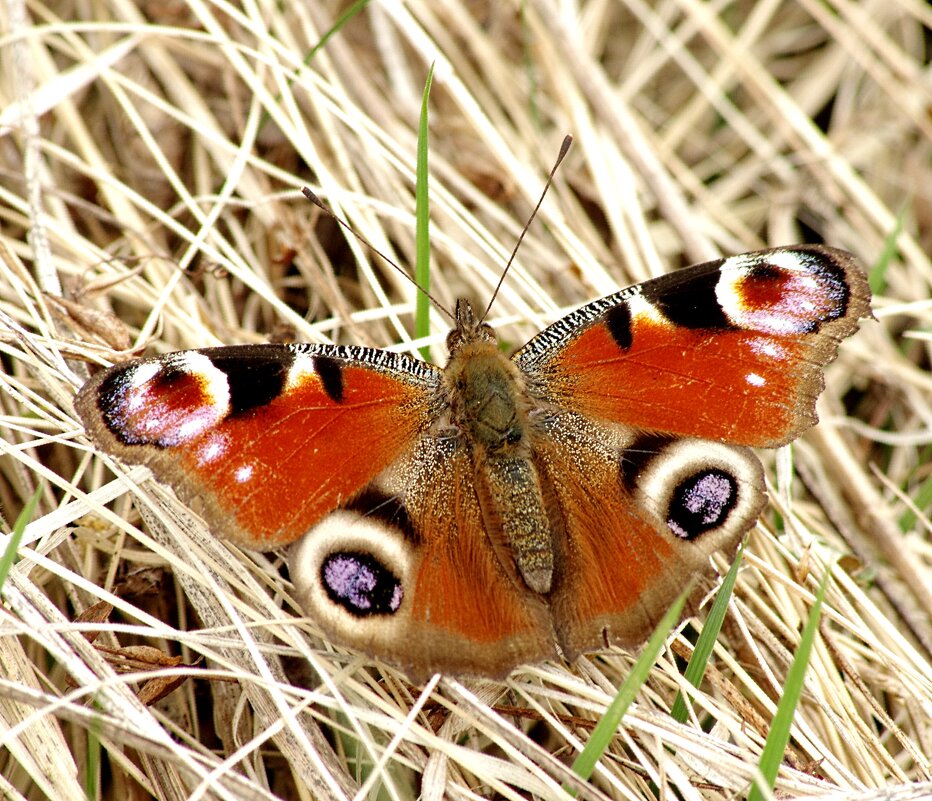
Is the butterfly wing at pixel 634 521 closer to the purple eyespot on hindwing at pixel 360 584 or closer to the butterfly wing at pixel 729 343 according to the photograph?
the butterfly wing at pixel 729 343

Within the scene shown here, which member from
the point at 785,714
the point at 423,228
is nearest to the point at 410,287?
the point at 423,228

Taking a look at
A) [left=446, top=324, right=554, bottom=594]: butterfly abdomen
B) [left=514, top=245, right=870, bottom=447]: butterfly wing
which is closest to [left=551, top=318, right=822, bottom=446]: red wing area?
[left=514, top=245, right=870, bottom=447]: butterfly wing

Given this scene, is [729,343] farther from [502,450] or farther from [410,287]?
[410,287]

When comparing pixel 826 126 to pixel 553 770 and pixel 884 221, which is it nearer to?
pixel 884 221

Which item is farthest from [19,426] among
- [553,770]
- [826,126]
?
[826,126]

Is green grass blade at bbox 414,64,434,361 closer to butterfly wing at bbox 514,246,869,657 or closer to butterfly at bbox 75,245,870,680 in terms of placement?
butterfly at bbox 75,245,870,680

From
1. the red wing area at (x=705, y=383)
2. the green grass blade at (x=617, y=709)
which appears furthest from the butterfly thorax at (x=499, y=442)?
the green grass blade at (x=617, y=709)
